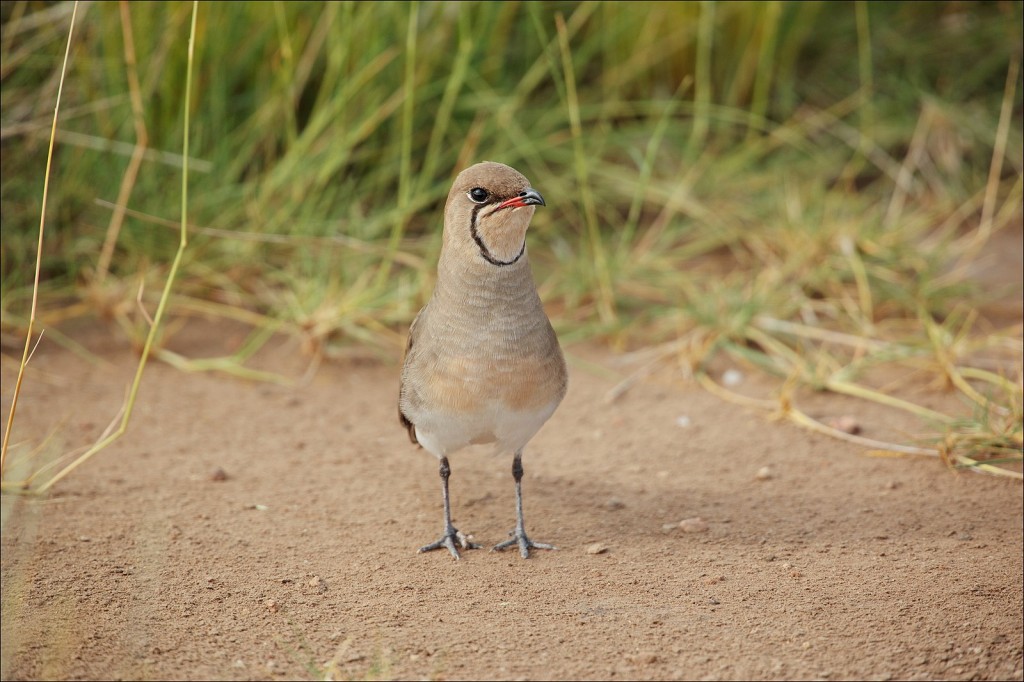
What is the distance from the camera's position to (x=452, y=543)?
3229 mm

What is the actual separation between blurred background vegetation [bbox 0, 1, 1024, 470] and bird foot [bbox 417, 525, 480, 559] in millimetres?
1456

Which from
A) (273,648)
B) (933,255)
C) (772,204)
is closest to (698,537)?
(273,648)

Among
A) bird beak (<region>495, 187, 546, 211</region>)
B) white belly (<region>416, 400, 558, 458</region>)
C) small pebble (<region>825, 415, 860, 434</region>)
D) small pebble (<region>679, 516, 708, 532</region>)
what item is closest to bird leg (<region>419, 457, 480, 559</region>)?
white belly (<region>416, 400, 558, 458</region>)

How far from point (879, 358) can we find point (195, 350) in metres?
2.83

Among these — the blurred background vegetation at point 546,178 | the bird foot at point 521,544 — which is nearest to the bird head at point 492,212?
the bird foot at point 521,544

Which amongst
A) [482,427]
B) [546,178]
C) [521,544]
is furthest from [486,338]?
[546,178]

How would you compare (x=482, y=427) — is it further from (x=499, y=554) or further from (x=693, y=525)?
(x=693, y=525)

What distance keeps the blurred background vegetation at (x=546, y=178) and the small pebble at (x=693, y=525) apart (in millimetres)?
979

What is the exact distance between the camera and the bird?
10.1 ft

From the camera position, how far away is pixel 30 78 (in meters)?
4.96

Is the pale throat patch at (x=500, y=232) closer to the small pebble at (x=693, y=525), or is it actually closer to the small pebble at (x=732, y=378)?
the small pebble at (x=693, y=525)

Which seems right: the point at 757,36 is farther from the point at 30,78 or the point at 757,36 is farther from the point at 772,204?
the point at 30,78

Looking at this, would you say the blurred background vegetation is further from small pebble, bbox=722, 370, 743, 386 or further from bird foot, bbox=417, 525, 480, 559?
bird foot, bbox=417, 525, 480, 559

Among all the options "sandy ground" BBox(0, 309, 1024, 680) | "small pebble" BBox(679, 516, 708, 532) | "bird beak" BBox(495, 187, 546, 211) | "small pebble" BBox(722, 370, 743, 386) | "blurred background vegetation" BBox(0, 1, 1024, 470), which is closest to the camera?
"sandy ground" BBox(0, 309, 1024, 680)
